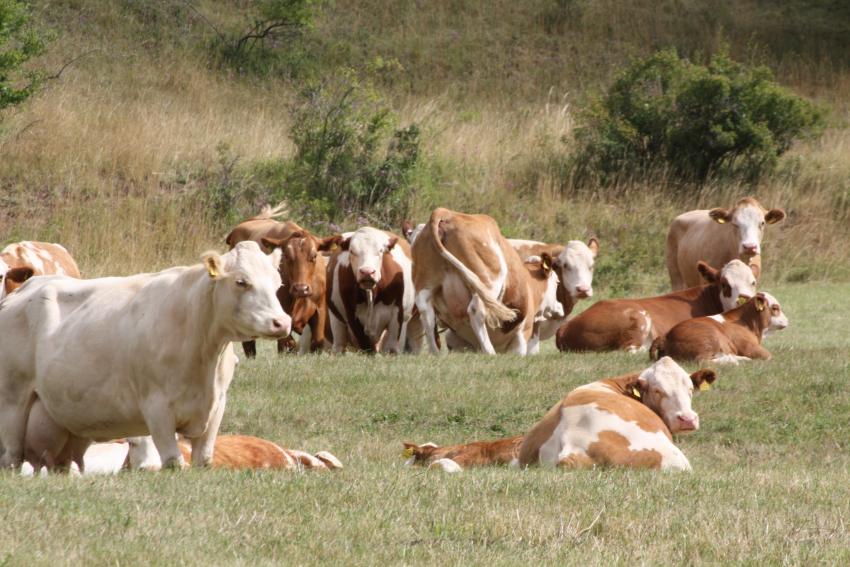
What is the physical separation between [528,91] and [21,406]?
31.5m

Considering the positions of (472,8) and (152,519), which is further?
(472,8)

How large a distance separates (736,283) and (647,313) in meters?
1.17

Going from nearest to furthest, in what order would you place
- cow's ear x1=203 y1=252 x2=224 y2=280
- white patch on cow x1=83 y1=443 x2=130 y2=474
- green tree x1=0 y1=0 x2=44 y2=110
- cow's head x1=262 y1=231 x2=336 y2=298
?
1. cow's ear x1=203 y1=252 x2=224 y2=280
2. white patch on cow x1=83 y1=443 x2=130 y2=474
3. cow's head x1=262 y1=231 x2=336 y2=298
4. green tree x1=0 y1=0 x2=44 y2=110

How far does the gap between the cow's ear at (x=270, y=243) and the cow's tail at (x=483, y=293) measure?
1.73m

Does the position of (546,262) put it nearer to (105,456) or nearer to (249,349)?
(249,349)

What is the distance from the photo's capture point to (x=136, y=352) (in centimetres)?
870

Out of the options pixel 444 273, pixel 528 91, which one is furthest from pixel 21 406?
pixel 528 91

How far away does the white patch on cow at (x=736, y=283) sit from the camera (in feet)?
54.0

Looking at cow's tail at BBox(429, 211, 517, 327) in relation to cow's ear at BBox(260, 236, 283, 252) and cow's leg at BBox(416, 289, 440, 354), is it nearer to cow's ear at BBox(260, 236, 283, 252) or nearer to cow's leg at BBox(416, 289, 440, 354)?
cow's leg at BBox(416, 289, 440, 354)

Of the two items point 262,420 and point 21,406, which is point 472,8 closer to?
point 262,420

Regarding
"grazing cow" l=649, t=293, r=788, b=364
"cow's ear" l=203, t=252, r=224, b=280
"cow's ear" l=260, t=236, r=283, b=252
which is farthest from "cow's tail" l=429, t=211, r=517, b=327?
"cow's ear" l=203, t=252, r=224, b=280

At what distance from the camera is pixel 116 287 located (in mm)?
9273

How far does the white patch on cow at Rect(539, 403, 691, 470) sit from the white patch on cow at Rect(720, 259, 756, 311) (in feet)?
25.1

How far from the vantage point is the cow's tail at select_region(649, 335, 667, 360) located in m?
14.4
